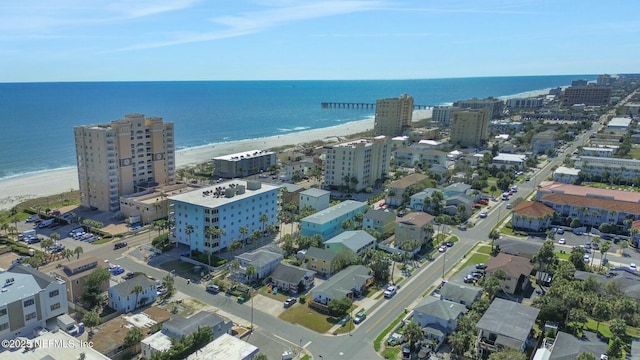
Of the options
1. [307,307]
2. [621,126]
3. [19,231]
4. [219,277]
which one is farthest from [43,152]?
[621,126]

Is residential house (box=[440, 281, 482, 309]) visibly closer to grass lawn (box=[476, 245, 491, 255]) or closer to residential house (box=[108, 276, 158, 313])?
grass lawn (box=[476, 245, 491, 255])

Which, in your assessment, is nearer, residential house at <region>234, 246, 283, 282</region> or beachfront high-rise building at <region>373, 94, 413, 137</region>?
residential house at <region>234, 246, 283, 282</region>

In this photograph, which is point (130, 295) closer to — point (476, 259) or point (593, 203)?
point (476, 259)

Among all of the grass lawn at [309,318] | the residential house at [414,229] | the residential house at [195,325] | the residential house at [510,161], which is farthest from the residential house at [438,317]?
the residential house at [510,161]

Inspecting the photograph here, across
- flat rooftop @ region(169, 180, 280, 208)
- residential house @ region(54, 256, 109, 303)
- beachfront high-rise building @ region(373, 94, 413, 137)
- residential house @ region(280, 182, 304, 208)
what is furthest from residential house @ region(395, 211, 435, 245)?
beachfront high-rise building @ region(373, 94, 413, 137)

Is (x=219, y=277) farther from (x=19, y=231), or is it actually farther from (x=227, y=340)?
(x=19, y=231)

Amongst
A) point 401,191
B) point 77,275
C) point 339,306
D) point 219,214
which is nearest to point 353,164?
point 401,191

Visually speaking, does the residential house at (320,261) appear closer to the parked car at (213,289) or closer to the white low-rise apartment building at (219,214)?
the white low-rise apartment building at (219,214)
